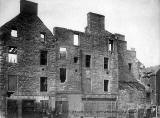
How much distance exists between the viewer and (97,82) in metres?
32.2

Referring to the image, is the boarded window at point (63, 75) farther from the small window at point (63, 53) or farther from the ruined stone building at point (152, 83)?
the ruined stone building at point (152, 83)

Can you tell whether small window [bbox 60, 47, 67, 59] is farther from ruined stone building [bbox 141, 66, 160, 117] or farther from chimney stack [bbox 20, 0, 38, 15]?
ruined stone building [bbox 141, 66, 160, 117]

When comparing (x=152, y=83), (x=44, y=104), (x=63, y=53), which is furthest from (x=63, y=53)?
(x=152, y=83)

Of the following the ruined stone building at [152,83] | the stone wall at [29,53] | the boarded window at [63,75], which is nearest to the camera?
the stone wall at [29,53]

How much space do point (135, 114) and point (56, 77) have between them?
9.99 metres

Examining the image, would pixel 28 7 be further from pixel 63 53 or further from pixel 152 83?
pixel 152 83

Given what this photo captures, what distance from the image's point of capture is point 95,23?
33.1m

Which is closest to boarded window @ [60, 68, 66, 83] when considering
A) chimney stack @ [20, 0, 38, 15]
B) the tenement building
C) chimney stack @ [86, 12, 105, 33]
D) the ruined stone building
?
the tenement building

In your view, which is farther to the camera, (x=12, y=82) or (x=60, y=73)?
(x=60, y=73)

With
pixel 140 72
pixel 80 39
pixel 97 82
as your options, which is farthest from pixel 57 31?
pixel 140 72

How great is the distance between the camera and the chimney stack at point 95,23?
107 ft

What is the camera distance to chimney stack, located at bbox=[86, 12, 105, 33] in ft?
107

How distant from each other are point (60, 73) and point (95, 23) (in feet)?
28.3

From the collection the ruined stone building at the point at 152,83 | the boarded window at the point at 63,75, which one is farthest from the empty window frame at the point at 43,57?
the ruined stone building at the point at 152,83
